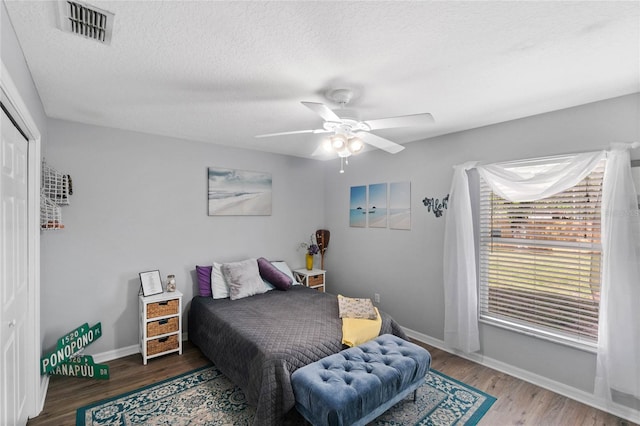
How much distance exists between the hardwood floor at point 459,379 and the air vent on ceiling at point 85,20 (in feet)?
8.59

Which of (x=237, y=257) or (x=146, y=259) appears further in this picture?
(x=237, y=257)

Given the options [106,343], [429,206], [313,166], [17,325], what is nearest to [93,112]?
[17,325]

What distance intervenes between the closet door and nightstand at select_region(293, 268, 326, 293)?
3.00 m

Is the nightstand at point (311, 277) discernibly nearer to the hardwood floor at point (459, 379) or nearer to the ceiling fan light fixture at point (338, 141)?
the hardwood floor at point (459, 379)

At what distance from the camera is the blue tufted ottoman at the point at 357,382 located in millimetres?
1852

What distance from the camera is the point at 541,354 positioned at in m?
2.73

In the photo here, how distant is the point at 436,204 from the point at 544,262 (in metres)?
1.17

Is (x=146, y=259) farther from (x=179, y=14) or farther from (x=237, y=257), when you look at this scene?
(x=179, y=14)

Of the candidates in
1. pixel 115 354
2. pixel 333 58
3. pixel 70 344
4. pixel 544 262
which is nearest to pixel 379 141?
pixel 333 58

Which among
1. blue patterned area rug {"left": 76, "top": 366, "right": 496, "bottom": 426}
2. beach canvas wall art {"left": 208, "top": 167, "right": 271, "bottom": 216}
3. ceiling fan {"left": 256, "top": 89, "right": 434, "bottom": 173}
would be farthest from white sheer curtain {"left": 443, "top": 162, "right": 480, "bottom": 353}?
beach canvas wall art {"left": 208, "top": 167, "right": 271, "bottom": 216}

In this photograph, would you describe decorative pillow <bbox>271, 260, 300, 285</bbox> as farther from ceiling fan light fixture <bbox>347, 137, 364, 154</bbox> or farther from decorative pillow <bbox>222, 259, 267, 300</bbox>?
ceiling fan light fixture <bbox>347, 137, 364, 154</bbox>

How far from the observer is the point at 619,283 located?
2.27 meters

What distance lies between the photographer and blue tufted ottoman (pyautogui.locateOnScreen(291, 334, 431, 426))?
1.85 meters

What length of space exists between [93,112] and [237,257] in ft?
7.40
